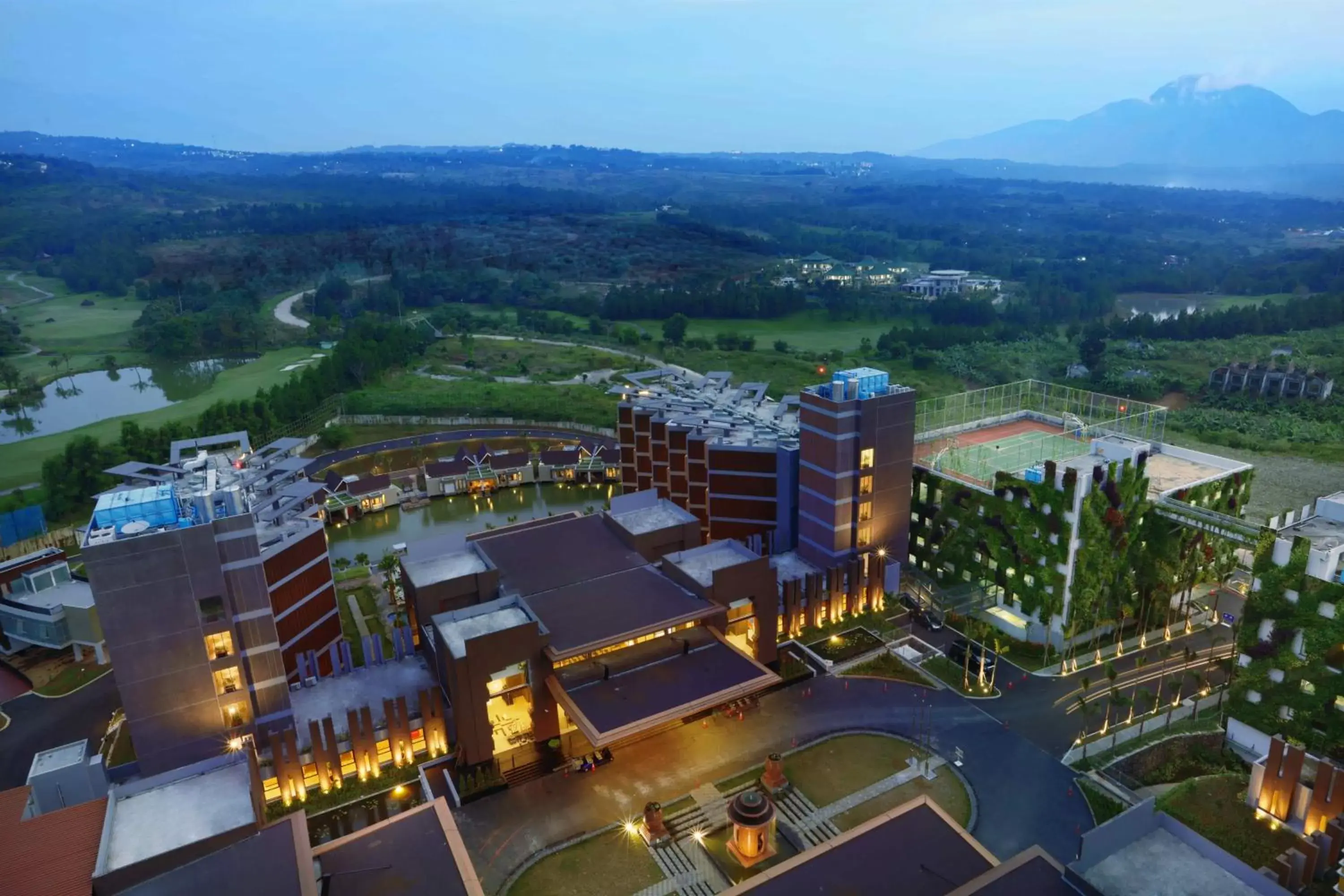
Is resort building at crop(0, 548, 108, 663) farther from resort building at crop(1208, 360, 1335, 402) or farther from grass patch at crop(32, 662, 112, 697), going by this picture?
resort building at crop(1208, 360, 1335, 402)

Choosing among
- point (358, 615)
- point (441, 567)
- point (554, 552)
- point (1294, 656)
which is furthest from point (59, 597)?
point (1294, 656)

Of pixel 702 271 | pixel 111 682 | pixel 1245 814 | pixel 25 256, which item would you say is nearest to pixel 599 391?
pixel 111 682

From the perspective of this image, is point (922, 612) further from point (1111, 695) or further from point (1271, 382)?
point (1271, 382)

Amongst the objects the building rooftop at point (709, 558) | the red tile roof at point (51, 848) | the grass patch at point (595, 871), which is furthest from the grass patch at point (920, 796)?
the red tile roof at point (51, 848)

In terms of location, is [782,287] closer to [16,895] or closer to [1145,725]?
[1145,725]

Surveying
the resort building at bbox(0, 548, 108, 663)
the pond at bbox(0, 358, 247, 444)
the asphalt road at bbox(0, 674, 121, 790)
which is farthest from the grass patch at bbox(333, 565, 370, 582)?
the pond at bbox(0, 358, 247, 444)

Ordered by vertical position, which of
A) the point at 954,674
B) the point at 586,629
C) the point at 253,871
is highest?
the point at 253,871
